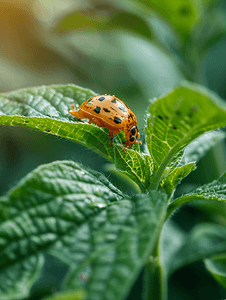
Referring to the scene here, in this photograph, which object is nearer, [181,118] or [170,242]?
[181,118]

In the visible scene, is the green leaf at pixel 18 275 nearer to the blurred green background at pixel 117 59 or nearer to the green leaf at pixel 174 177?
→ the green leaf at pixel 174 177

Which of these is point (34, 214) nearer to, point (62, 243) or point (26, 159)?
point (62, 243)

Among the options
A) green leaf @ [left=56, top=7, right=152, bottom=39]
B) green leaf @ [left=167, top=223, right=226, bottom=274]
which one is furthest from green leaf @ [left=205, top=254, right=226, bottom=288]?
green leaf @ [left=56, top=7, right=152, bottom=39]

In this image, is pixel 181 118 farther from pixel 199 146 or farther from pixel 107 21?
pixel 107 21

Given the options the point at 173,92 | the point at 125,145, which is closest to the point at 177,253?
the point at 125,145

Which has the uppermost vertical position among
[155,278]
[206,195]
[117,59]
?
[117,59]

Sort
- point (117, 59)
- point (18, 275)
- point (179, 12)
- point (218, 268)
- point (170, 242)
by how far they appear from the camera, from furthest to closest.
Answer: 1. point (117, 59)
2. point (179, 12)
3. point (170, 242)
4. point (218, 268)
5. point (18, 275)

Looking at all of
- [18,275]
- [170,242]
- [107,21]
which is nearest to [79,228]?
[18,275]

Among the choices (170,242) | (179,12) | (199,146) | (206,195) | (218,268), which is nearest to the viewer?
(206,195)

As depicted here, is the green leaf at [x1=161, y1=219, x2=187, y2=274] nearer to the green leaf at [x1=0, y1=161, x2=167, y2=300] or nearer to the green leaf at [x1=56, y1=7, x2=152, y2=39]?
the green leaf at [x1=0, y1=161, x2=167, y2=300]

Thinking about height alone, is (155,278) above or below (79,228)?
below
